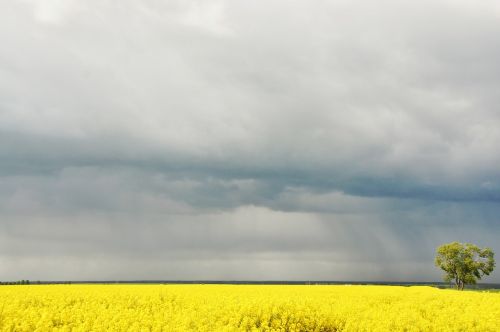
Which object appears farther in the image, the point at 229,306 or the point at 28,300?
the point at 28,300

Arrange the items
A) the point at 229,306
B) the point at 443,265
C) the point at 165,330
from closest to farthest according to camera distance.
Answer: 1. the point at 165,330
2. the point at 229,306
3. the point at 443,265

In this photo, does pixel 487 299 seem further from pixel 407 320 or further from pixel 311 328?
pixel 311 328

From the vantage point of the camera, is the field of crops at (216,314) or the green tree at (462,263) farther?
the green tree at (462,263)

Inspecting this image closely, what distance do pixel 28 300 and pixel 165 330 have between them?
12238 mm

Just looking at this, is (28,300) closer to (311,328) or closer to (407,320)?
(311,328)

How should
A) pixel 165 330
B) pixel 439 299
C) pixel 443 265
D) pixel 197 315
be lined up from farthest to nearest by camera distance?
pixel 443 265, pixel 439 299, pixel 197 315, pixel 165 330

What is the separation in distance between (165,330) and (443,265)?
9216cm

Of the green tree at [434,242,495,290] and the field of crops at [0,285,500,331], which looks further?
the green tree at [434,242,495,290]

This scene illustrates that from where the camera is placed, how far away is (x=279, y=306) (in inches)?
1071

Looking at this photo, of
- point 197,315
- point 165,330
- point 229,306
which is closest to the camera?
point 165,330

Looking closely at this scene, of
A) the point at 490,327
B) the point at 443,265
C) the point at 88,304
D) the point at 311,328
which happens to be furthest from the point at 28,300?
the point at 443,265

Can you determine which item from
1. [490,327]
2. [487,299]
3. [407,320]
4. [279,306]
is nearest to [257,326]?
[279,306]

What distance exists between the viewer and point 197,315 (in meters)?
25.0

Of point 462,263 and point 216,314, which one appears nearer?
point 216,314
